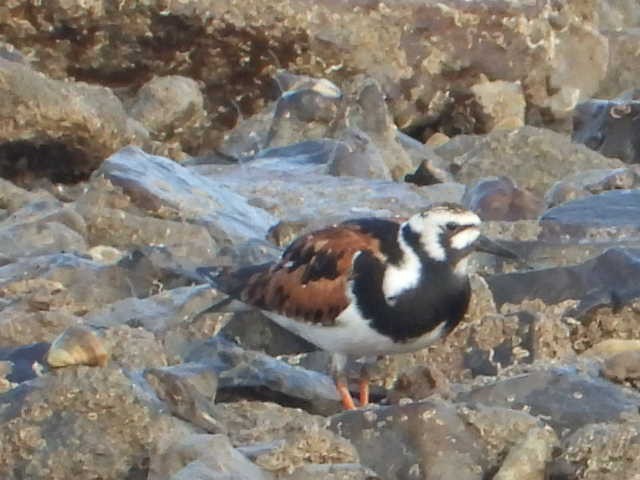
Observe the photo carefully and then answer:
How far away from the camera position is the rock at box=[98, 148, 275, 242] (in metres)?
6.07

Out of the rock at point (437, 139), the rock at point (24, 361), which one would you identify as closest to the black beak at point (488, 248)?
the rock at point (24, 361)

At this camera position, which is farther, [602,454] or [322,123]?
[322,123]

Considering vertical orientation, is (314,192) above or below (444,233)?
below

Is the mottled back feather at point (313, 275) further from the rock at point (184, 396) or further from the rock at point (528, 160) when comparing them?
the rock at point (528, 160)

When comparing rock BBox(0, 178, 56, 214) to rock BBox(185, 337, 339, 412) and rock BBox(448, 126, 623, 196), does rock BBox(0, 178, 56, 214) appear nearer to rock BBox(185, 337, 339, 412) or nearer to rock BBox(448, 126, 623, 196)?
rock BBox(448, 126, 623, 196)

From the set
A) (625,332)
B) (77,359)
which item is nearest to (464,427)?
(77,359)

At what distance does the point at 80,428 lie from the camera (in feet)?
11.6

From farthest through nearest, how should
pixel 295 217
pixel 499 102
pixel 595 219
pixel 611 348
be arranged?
pixel 499 102 < pixel 295 217 < pixel 595 219 < pixel 611 348

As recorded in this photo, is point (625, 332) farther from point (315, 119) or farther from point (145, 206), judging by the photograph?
point (315, 119)

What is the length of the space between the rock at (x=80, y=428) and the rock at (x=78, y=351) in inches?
5.1

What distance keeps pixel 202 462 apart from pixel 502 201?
3.44 metres

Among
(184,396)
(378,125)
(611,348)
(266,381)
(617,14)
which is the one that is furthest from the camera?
(617,14)

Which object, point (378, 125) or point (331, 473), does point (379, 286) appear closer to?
point (331, 473)

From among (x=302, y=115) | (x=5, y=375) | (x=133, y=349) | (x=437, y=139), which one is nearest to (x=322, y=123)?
(x=302, y=115)
